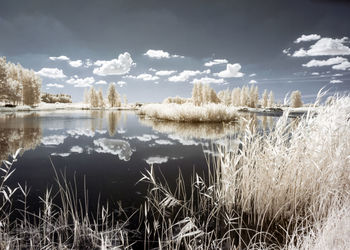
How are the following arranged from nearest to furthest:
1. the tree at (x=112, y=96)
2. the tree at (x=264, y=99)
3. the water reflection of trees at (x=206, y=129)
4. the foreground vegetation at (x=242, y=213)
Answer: the foreground vegetation at (x=242, y=213)
the water reflection of trees at (x=206, y=129)
the tree at (x=112, y=96)
the tree at (x=264, y=99)

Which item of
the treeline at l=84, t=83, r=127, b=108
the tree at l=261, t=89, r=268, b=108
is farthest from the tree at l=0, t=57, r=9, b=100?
the tree at l=261, t=89, r=268, b=108

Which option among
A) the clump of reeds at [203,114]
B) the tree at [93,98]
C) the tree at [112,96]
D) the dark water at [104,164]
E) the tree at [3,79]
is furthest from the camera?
the tree at [93,98]

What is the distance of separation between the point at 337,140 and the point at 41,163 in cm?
555

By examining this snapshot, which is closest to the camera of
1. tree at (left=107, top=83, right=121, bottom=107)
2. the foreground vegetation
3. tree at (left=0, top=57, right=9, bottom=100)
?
the foreground vegetation

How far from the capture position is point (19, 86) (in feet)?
147

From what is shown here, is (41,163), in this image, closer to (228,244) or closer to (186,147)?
(186,147)

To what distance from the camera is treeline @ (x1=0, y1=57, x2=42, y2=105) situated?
37.6m

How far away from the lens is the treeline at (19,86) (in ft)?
123

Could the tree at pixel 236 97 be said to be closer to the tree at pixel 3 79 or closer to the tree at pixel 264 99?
the tree at pixel 264 99

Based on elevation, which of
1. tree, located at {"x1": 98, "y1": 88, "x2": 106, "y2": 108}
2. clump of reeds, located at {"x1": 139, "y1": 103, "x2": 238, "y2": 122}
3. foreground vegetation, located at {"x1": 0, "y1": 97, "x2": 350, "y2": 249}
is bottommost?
foreground vegetation, located at {"x1": 0, "y1": 97, "x2": 350, "y2": 249}

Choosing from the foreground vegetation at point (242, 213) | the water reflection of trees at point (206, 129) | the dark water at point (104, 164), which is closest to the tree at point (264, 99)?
the water reflection of trees at point (206, 129)

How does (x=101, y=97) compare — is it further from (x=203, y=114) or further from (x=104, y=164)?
(x=104, y=164)

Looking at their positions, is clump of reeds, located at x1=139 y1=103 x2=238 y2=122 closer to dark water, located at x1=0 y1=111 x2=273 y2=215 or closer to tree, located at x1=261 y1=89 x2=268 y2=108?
dark water, located at x1=0 y1=111 x2=273 y2=215

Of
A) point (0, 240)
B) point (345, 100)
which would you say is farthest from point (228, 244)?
point (345, 100)
